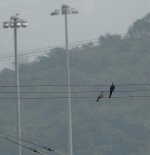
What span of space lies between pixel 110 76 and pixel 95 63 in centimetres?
1067

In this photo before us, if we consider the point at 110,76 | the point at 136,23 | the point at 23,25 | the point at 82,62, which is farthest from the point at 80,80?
the point at 23,25

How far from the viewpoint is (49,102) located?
150000mm

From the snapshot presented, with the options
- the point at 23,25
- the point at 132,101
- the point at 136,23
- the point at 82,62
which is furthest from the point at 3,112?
the point at 23,25

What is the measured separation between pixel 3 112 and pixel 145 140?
16.1 meters

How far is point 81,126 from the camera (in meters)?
132

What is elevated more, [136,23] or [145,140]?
[136,23]

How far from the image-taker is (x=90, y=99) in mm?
141375

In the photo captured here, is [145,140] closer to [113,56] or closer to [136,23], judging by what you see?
[113,56]

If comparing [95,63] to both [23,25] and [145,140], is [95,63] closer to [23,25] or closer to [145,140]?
[145,140]

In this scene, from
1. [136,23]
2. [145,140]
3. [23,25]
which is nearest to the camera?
[23,25]

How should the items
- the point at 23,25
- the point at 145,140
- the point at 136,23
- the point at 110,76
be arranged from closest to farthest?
the point at 23,25
the point at 145,140
the point at 110,76
the point at 136,23

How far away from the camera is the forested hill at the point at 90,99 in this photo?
12506 cm

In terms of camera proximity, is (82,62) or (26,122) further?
(82,62)

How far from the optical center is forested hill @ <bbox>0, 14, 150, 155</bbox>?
125m
